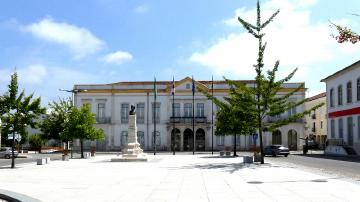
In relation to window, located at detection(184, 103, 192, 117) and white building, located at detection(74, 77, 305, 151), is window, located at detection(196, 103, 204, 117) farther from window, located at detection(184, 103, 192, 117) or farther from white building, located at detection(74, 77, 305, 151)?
window, located at detection(184, 103, 192, 117)

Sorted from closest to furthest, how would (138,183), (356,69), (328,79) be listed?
(138,183) → (356,69) → (328,79)

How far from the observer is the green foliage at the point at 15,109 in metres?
29.0

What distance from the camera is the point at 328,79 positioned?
60062 millimetres

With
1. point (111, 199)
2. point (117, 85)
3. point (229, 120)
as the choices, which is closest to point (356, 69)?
point (229, 120)

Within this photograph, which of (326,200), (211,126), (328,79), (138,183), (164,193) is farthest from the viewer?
(211,126)

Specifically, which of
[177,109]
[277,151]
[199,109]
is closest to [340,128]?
[277,151]

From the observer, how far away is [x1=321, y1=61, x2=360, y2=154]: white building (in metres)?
50.2

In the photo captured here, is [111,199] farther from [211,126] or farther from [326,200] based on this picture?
[211,126]

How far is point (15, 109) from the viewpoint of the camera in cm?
2942

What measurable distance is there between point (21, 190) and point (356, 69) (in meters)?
42.6

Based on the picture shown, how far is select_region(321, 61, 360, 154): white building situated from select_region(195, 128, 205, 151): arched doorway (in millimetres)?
18615

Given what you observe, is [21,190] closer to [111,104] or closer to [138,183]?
[138,183]

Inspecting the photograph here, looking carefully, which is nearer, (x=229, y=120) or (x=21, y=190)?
(x=21, y=190)

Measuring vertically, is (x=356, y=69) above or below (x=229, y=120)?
above
